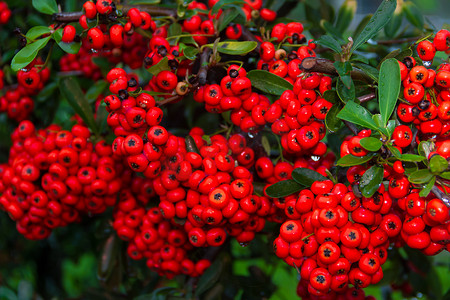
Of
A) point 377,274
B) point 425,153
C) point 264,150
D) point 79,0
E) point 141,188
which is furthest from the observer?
point 79,0

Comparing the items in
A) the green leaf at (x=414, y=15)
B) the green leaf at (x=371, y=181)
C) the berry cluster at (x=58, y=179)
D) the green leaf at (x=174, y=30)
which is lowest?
the berry cluster at (x=58, y=179)

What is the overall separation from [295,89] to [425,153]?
0.41 metres

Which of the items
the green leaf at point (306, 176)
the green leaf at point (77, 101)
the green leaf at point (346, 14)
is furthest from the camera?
the green leaf at point (346, 14)

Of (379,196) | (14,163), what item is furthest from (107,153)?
(379,196)

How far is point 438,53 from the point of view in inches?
55.7

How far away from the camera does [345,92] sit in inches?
48.0

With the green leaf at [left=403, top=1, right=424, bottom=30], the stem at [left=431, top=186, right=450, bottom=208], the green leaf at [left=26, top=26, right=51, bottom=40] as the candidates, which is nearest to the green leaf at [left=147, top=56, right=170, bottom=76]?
the green leaf at [left=26, top=26, right=51, bottom=40]

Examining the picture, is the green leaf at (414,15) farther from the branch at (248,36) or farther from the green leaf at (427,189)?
the green leaf at (427,189)

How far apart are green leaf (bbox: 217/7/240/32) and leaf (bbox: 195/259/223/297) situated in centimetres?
98

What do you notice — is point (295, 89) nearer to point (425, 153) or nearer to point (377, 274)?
point (425, 153)

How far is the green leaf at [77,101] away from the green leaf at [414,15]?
1.54 m

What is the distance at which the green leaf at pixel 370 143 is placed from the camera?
1.11 metres

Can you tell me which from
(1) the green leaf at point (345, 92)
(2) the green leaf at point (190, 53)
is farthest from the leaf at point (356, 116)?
(2) the green leaf at point (190, 53)

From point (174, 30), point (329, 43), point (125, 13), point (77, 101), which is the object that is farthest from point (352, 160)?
point (77, 101)
